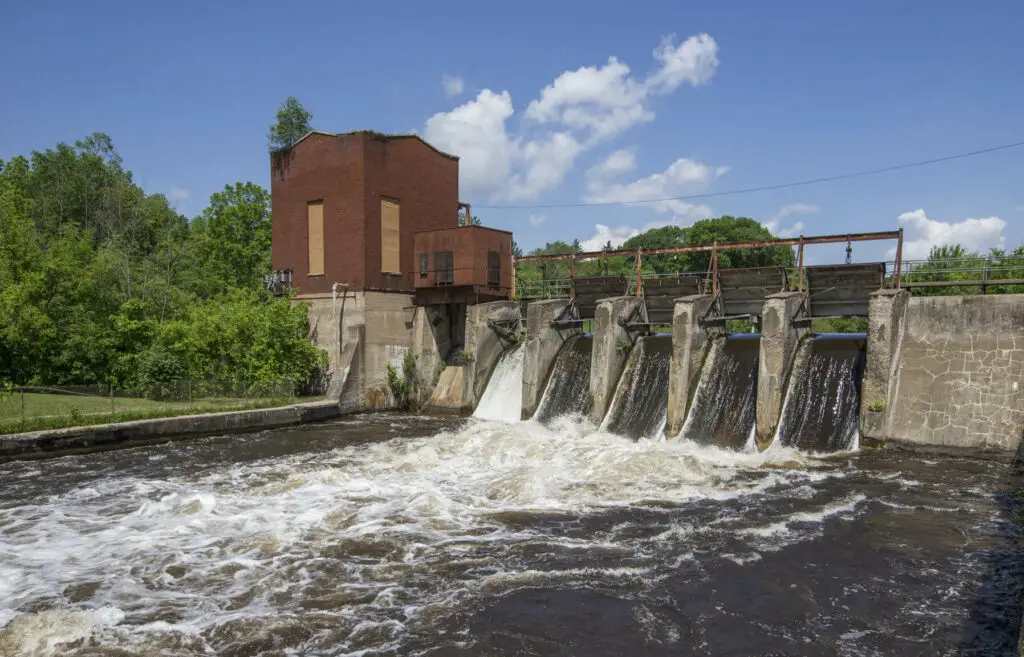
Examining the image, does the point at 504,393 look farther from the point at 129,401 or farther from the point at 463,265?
the point at 129,401

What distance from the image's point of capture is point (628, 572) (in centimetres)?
1004

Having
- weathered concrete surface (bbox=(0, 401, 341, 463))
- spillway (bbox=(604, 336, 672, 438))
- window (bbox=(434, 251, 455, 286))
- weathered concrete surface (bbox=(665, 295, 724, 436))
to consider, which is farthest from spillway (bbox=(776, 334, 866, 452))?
weathered concrete surface (bbox=(0, 401, 341, 463))

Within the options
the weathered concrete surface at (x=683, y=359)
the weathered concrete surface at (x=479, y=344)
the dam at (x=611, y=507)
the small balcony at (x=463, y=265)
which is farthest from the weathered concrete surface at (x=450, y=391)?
the weathered concrete surface at (x=683, y=359)

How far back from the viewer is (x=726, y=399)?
1936 centimetres

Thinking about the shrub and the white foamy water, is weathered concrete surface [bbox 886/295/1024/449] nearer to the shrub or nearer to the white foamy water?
the white foamy water

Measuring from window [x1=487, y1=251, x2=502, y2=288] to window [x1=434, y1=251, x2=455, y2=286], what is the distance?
134cm

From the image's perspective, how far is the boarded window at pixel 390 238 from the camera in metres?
26.8

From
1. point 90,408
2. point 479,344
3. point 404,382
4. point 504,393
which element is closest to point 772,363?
point 504,393

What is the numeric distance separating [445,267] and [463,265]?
910mm

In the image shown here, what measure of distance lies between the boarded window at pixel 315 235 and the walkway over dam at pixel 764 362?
6.71 m

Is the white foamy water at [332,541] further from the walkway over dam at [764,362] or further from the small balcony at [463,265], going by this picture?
the small balcony at [463,265]

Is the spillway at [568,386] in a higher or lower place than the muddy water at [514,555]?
higher

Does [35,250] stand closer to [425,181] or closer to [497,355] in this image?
[425,181]

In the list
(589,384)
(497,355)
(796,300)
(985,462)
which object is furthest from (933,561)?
(497,355)
